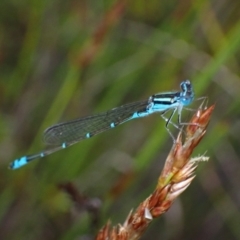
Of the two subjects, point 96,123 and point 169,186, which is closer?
point 169,186

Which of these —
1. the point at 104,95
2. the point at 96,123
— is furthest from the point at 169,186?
the point at 104,95

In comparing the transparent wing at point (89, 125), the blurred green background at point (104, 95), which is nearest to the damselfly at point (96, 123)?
the transparent wing at point (89, 125)

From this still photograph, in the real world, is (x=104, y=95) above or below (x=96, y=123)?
above

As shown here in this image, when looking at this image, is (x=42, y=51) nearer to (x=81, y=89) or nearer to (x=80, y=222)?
(x=81, y=89)

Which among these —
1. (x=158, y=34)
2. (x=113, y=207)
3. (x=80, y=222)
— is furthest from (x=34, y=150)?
(x=158, y=34)

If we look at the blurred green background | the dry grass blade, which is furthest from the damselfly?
the dry grass blade

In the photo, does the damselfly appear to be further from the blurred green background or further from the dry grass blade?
the dry grass blade

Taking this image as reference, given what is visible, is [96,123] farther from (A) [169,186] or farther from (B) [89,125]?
(A) [169,186]
